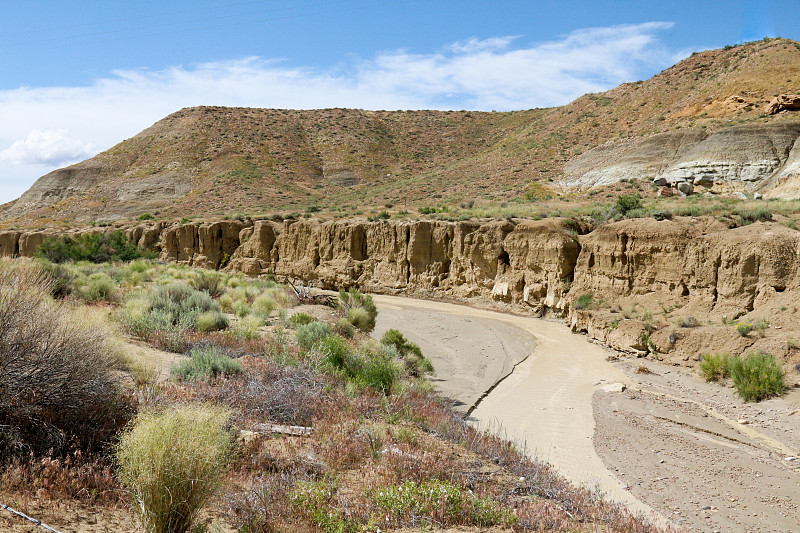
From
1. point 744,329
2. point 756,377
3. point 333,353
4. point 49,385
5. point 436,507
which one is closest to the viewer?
point 436,507

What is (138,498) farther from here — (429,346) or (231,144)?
(231,144)

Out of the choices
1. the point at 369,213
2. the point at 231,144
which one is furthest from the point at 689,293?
the point at 231,144

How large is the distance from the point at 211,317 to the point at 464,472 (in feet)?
26.6

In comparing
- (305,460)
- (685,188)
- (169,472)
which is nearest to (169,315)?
(305,460)

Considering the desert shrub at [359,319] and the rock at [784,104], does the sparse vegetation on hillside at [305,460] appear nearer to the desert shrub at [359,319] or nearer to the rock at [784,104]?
the desert shrub at [359,319]

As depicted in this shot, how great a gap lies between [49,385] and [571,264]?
70.5ft

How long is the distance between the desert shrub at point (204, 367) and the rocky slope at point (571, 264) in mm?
12974

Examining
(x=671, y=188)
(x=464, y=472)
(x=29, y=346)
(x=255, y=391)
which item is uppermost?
(x=671, y=188)

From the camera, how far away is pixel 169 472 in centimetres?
414

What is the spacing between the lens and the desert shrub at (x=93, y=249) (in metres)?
28.1

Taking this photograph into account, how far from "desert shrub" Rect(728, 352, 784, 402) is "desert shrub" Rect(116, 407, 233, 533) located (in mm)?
12286

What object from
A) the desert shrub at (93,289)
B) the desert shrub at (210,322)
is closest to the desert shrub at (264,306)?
the desert shrub at (210,322)

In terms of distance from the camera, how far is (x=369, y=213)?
37.3 metres

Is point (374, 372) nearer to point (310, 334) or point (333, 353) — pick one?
point (333, 353)
